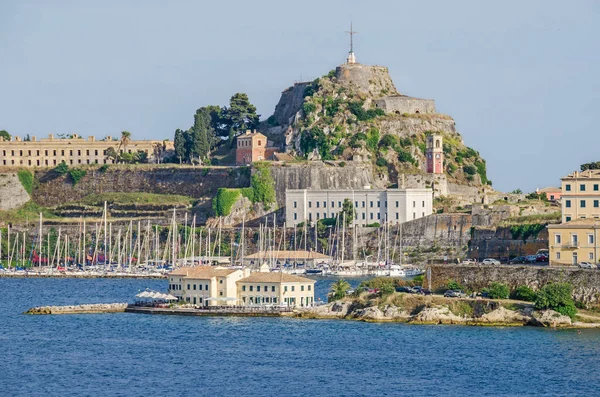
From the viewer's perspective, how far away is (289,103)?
145 meters

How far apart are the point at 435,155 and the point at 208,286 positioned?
53214mm

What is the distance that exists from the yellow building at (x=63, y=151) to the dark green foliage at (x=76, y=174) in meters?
3.97

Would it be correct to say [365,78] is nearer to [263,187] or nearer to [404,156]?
[404,156]

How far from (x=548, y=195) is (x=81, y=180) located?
4509cm

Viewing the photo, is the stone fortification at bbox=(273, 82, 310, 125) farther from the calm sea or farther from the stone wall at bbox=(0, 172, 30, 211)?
the calm sea

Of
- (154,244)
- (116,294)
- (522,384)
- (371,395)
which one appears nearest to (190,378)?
(371,395)

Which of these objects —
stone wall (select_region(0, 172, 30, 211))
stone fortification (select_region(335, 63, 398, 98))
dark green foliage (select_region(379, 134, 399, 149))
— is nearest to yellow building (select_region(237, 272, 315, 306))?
dark green foliage (select_region(379, 134, 399, 149))

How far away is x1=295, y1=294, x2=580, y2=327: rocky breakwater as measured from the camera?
73938mm

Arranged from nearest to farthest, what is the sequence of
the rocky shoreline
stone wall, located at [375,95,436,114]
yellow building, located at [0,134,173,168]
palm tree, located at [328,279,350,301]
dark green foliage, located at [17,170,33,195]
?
the rocky shoreline → palm tree, located at [328,279,350,301] → stone wall, located at [375,95,436,114] → dark green foliage, located at [17,170,33,195] → yellow building, located at [0,134,173,168]

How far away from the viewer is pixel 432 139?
439 feet

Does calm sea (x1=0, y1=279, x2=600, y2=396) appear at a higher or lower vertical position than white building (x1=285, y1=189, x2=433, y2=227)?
lower

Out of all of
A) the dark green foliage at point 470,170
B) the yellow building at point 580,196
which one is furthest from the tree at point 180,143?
the yellow building at point 580,196

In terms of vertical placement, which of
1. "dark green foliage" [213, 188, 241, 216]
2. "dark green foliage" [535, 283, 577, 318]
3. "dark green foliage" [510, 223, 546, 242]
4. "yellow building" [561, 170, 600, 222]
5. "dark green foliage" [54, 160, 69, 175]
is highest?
"dark green foliage" [54, 160, 69, 175]

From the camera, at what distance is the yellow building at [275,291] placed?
8212 centimetres
